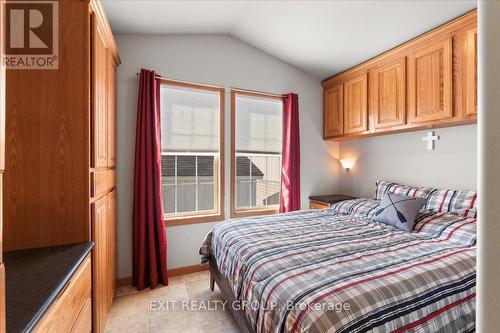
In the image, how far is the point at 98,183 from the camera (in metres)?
1.83

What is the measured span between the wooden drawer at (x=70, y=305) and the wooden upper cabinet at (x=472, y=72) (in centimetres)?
312

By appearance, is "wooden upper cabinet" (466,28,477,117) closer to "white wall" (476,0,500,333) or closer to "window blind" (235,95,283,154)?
"window blind" (235,95,283,154)

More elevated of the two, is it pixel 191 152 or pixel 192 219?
pixel 191 152

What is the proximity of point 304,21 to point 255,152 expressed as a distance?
5.60 feet

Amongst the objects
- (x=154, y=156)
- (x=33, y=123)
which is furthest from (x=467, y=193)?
(x=33, y=123)

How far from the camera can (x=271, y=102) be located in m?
3.60

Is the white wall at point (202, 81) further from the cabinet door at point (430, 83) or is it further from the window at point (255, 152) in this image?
the cabinet door at point (430, 83)

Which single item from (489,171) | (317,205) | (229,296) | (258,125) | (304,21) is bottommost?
(229,296)

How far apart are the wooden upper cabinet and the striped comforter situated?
0.98 metres

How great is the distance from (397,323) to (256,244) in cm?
96

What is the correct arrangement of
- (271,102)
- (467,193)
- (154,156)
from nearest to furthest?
(467,193) < (154,156) < (271,102)

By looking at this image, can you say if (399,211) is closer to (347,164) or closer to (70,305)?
(347,164)

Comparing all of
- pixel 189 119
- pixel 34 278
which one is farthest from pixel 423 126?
pixel 34 278

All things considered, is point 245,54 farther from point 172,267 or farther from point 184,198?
point 172,267
